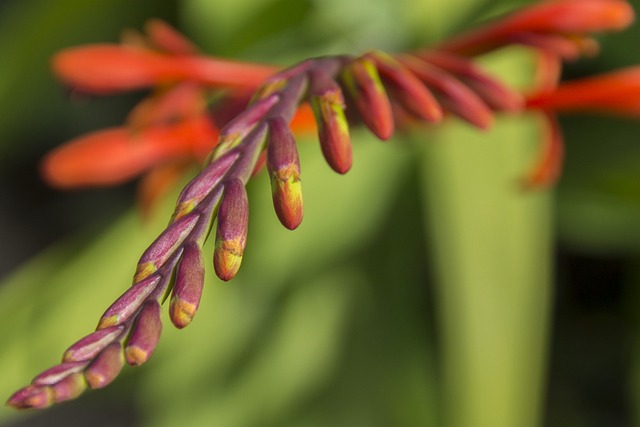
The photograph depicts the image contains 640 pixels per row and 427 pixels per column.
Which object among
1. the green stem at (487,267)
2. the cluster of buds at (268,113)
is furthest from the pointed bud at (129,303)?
the green stem at (487,267)

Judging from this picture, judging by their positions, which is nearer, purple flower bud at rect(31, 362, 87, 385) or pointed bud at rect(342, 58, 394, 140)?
purple flower bud at rect(31, 362, 87, 385)

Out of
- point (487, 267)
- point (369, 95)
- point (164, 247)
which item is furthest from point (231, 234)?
point (487, 267)

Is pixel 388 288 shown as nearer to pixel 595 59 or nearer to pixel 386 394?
pixel 386 394

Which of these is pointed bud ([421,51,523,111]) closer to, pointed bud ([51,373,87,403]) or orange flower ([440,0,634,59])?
orange flower ([440,0,634,59])

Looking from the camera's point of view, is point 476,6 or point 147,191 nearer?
point 147,191

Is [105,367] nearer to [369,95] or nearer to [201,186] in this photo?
[201,186]

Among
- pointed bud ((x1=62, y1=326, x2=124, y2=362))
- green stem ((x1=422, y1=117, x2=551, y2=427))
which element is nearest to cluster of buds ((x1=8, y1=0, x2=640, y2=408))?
pointed bud ((x1=62, y1=326, x2=124, y2=362))

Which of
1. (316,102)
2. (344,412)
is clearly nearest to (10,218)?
(344,412)
